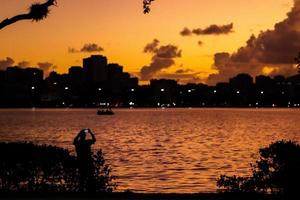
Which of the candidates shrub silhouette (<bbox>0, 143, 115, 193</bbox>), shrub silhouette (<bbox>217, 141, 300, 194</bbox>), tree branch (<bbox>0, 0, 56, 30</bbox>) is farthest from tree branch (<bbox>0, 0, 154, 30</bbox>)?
shrub silhouette (<bbox>217, 141, 300, 194</bbox>)

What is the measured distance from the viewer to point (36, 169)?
18.2m

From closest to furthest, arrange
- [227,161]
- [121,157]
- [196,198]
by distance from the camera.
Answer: [196,198]
[227,161]
[121,157]

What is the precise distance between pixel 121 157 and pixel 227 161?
12012mm

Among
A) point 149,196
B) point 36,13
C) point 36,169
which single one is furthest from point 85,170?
point 36,13

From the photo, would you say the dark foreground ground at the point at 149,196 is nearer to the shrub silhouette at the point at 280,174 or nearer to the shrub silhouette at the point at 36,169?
the shrub silhouette at the point at 280,174

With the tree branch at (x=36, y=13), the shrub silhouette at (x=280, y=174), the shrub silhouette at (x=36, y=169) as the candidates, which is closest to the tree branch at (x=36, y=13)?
the tree branch at (x=36, y=13)

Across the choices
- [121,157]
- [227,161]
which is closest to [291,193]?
[227,161]

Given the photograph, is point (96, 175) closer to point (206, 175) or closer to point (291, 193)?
point (291, 193)

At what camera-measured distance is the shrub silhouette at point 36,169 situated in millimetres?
18125

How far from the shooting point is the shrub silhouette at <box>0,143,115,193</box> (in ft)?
59.5

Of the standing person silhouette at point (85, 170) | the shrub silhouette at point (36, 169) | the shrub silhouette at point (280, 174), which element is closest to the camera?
the shrub silhouette at point (280, 174)

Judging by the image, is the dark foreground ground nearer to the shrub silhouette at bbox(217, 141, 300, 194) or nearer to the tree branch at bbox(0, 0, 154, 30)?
the shrub silhouette at bbox(217, 141, 300, 194)

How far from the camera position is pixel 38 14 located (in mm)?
19547

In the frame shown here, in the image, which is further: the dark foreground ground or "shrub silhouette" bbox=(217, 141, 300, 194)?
"shrub silhouette" bbox=(217, 141, 300, 194)
